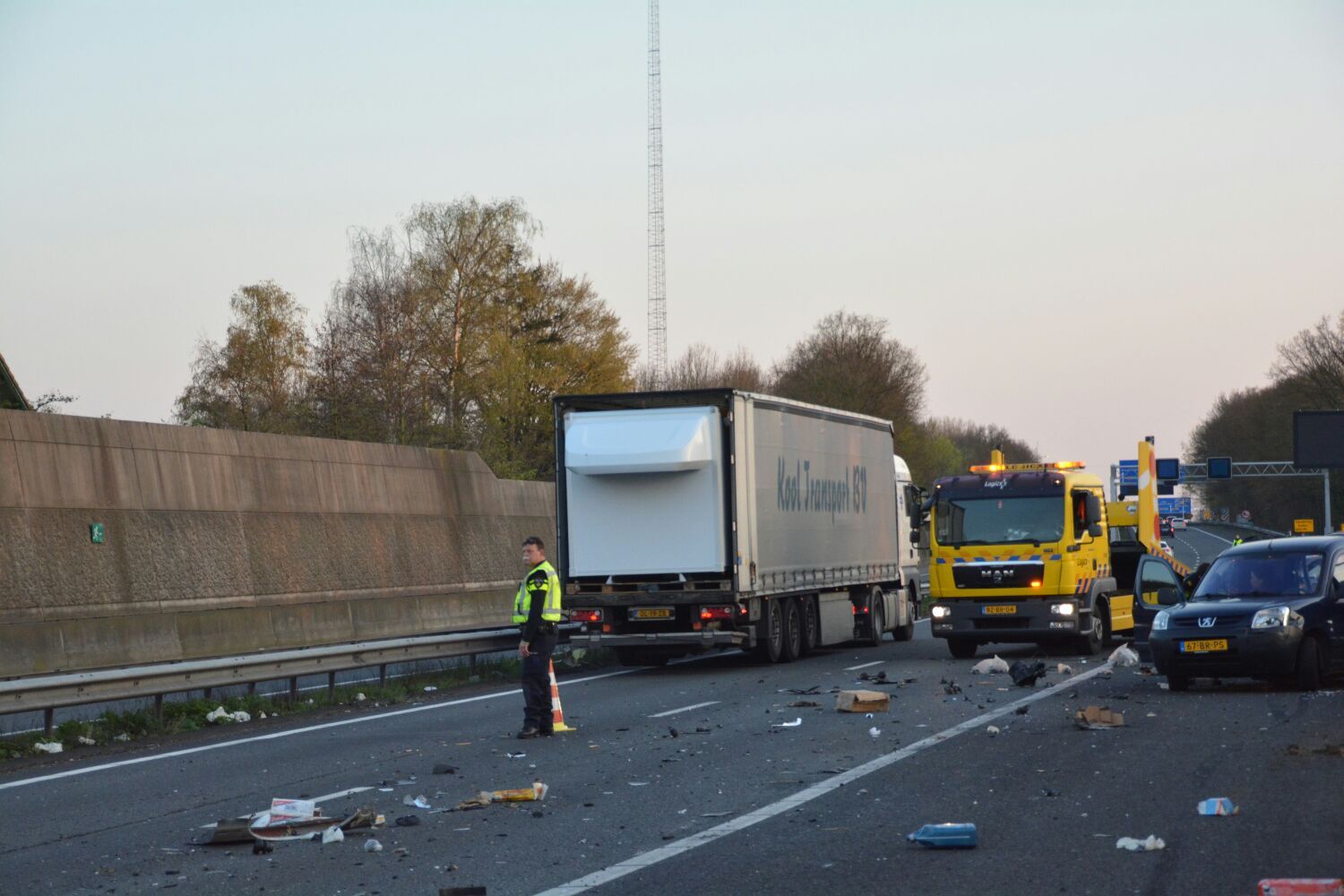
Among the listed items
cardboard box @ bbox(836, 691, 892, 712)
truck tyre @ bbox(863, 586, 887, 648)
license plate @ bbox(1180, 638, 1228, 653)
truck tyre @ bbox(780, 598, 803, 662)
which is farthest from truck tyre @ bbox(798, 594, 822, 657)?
license plate @ bbox(1180, 638, 1228, 653)

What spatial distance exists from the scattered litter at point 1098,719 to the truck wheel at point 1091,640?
8915mm

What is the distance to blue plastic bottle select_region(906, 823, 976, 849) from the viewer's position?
8367 millimetres

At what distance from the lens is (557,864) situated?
8148 mm

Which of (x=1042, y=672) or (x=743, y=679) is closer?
(x=1042, y=672)

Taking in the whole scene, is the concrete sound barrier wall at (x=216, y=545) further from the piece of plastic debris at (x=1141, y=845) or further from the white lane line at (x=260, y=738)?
the piece of plastic debris at (x=1141, y=845)

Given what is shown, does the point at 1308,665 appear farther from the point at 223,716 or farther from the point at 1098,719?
the point at 223,716

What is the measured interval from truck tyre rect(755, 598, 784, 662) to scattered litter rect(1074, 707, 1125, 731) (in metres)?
8.22

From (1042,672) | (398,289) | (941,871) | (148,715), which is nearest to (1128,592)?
(1042,672)

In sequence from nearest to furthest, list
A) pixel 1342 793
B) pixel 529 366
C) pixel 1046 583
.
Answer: pixel 1342 793 < pixel 1046 583 < pixel 529 366

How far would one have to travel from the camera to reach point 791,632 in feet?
77.0

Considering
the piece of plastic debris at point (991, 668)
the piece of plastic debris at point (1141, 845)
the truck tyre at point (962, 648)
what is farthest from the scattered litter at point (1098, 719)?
the truck tyre at point (962, 648)

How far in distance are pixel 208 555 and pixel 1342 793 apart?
17.8 m

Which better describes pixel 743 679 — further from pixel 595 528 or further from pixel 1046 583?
pixel 1046 583

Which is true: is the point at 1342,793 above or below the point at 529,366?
below
